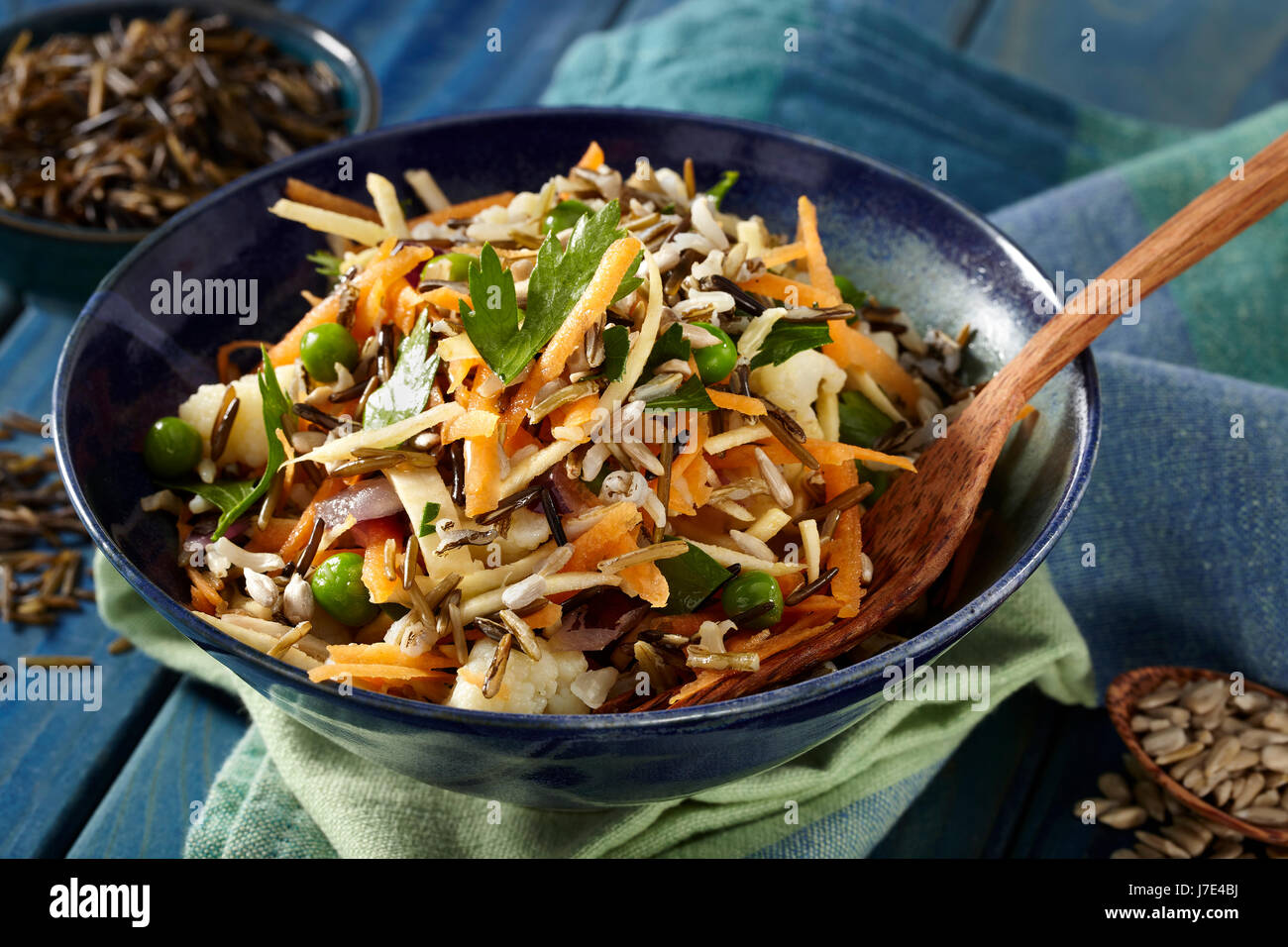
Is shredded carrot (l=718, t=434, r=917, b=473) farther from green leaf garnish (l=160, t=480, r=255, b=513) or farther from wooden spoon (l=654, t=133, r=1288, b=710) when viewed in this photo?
green leaf garnish (l=160, t=480, r=255, b=513)

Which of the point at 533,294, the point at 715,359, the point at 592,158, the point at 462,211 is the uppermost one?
A: the point at 592,158

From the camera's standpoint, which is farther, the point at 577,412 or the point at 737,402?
the point at 737,402

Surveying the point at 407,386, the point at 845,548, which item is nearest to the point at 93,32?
the point at 407,386

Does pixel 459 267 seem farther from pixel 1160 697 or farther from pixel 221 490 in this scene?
pixel 1160 697

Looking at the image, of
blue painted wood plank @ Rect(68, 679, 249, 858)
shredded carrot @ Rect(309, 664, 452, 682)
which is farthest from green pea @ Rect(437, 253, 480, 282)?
blue painted wood plank @ Rect(68, 679, 249, 858)

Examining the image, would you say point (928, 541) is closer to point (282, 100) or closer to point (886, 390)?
point (886, 390)

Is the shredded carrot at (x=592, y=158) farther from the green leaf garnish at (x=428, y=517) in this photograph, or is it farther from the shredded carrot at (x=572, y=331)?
the green leaf garnish at (x=428, y=517)
